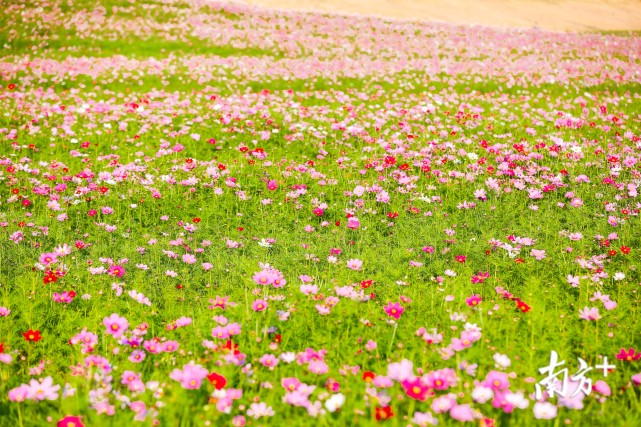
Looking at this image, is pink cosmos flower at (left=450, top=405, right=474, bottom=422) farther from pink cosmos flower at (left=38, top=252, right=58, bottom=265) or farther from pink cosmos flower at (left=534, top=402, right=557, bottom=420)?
pink cosmos flower at (left=38, top=252, right=58, bottom=265)

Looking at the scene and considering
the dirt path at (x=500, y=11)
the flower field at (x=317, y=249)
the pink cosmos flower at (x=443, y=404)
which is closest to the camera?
the pink cosmos flower at (x=443, y=404)

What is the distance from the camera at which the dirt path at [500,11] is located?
32.2 metres

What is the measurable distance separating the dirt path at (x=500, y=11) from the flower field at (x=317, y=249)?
66.4 ft

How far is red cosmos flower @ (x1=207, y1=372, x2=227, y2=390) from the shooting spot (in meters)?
2.55

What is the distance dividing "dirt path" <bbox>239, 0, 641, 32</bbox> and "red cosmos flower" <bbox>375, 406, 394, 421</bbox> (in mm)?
29937

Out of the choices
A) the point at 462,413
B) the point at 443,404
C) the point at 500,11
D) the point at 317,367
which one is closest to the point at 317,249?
the point at 317,367

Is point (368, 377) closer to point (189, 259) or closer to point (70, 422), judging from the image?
point (70, 422)

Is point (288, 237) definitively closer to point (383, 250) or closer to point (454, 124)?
point (383, 250)

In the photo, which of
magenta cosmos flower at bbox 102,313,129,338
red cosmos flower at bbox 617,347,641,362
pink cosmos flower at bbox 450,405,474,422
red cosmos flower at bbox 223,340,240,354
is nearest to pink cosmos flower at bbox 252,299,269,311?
red cosmos flower at bbox 223,340,240,354

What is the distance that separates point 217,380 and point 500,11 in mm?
42056

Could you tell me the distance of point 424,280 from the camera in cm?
484

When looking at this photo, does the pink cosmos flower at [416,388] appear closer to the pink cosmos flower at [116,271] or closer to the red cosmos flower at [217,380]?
the red cosmos flower at [217,380]

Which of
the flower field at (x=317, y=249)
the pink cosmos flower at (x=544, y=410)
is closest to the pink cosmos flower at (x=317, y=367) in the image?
the flower field at (x=317, y=249)

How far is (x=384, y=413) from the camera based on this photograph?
92.0 inches
